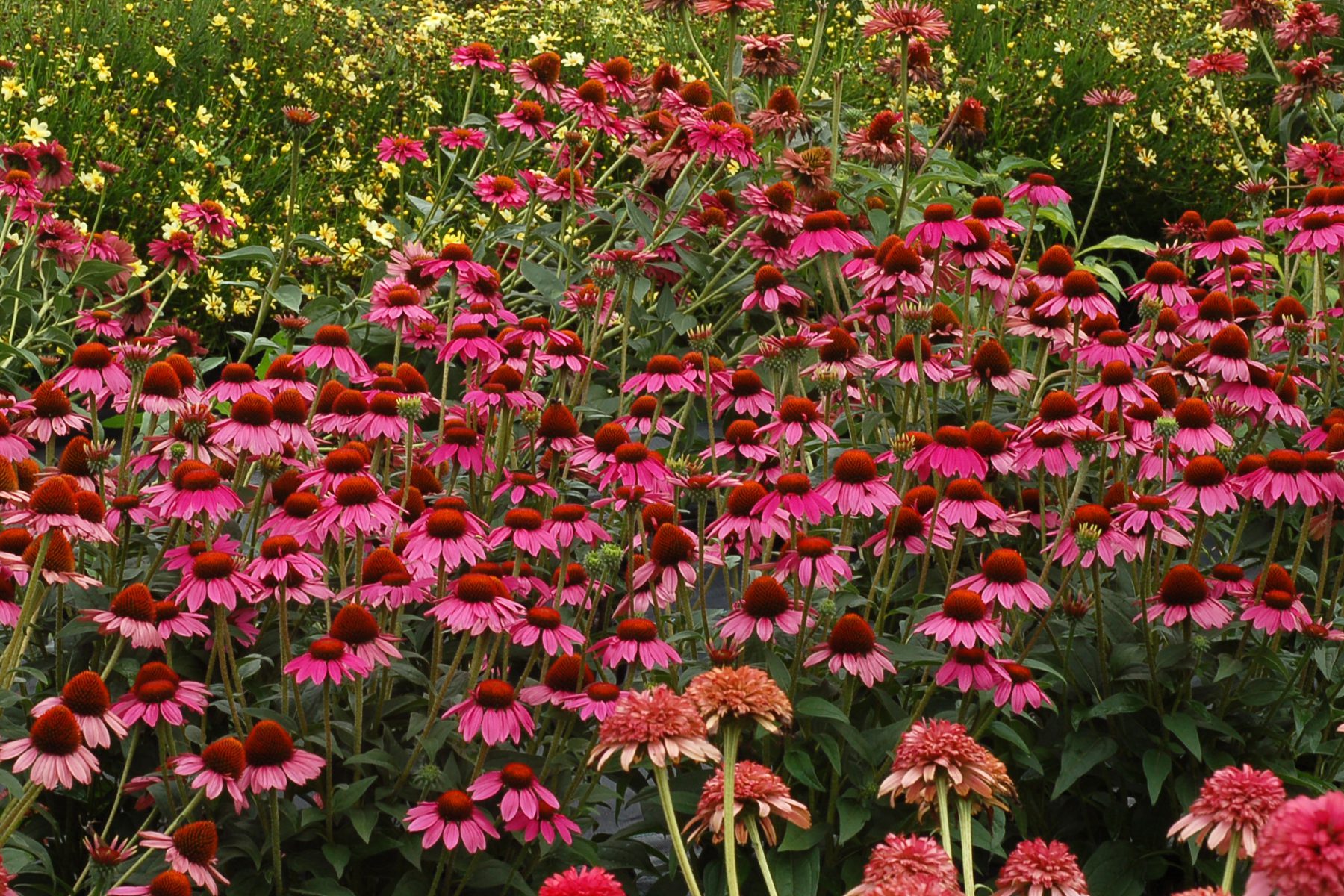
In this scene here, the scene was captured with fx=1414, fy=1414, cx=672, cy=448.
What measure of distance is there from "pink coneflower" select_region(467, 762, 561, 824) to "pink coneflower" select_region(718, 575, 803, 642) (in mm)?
353

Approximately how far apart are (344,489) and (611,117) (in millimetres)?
1647

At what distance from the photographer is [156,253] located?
3.17 m

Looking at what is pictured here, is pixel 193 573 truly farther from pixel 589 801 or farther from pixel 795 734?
pixel 795 734

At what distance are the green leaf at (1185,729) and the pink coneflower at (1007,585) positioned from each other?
0.97 feet

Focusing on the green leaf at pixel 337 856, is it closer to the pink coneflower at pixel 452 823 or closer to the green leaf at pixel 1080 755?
the pink coneflower at pixel 452 823

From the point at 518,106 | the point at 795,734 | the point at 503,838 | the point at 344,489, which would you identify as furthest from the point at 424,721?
the point at 518,106

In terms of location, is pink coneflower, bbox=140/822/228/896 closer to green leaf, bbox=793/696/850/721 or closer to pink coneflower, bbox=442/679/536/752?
pink coneflower, bbox=442/679/536/752

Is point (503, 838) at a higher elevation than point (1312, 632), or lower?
lower

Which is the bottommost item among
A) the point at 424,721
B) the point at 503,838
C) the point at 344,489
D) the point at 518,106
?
the point at 503,838

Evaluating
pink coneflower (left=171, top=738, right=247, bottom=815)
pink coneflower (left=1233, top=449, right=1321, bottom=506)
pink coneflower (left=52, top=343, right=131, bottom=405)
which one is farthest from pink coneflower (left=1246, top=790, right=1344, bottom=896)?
pink coneflower (left=52, top=343, right=131, bottom=405)

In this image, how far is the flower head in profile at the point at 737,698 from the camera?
1298 millimetres

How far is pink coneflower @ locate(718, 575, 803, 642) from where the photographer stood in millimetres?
2045

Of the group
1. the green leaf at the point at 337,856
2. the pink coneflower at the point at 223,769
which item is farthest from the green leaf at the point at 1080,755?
the pink coneflower at the point at 223,769

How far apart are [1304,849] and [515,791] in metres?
1.28
